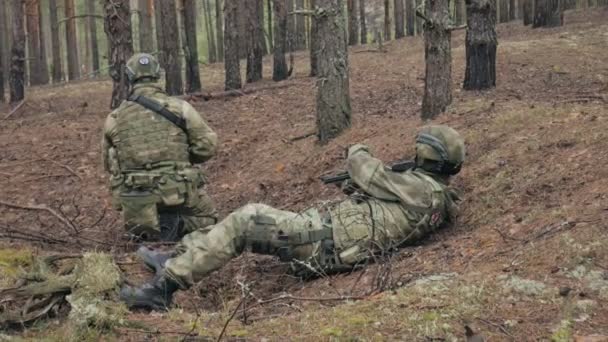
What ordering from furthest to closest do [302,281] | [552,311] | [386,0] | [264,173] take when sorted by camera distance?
1. [386,0]
2. [264,173]
3. [302,281]
4. [552,311]

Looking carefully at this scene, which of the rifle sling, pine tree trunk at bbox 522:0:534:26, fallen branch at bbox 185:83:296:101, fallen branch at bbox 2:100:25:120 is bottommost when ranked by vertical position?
fallen branch at bbox 2:100:25:120

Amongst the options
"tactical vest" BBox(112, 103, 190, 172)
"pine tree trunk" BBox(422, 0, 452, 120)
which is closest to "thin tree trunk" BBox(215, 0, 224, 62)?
"pine tree trunk" BBox(422, 0, 452, 120)

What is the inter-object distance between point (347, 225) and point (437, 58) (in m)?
3.94

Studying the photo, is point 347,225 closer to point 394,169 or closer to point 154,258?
point 394,169

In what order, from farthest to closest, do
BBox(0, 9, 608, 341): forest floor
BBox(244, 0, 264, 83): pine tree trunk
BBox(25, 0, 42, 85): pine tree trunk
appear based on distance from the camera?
BBox(25, 0, 42, 85): pine tree trunk, BBox(244, 0, 264, 83): pine tree trunk, BBox(0, 9, 608, 341): forest floor

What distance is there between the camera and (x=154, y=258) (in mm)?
5250

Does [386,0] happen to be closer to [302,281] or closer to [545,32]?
[545,32]

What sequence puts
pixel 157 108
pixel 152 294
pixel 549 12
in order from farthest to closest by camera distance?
pixel 549 12 → pixel 157 108 → pixel 152 294

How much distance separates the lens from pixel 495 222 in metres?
5.51

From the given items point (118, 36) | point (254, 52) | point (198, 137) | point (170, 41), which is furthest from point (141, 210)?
point (254, 52)

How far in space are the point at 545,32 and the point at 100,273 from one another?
16.7m

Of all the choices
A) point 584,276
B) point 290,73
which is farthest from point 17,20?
point 584,276

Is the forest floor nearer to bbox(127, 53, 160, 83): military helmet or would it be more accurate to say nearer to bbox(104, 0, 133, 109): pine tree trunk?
bbox(104, 0, 133, 109): pine tree trunk

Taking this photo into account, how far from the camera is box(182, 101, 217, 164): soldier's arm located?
682 centimetres
